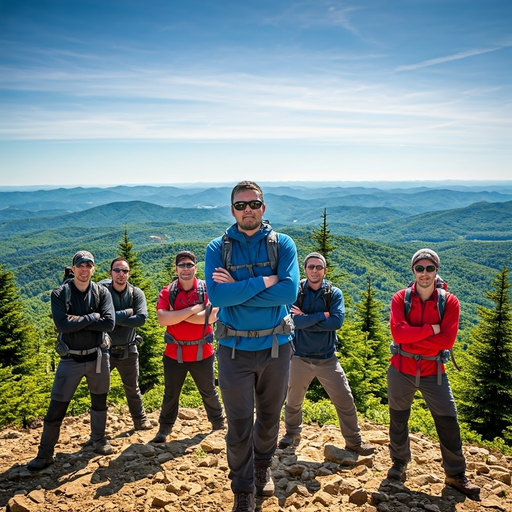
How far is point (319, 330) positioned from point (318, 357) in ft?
1.30

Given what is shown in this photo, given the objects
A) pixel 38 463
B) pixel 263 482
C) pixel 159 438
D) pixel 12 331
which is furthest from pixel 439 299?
pixel 12 331

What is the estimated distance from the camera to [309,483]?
4.86m

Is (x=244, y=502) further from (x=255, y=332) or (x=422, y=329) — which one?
(x=422, y=329)

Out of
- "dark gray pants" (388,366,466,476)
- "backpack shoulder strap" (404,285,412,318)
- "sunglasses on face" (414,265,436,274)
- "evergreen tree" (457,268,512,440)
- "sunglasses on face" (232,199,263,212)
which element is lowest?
"evergreen tree" (457,268,512,440)

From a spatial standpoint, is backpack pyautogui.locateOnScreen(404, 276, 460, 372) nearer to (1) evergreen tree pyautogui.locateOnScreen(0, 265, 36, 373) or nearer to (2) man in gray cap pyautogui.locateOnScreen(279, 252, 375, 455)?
(2) man in gray cap pyautogui.locateOnScreen(279, 252, 375, 455)

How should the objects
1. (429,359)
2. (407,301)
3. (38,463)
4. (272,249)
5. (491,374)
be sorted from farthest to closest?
(491,374) → (38,463) → (407,301) → (429,359) → (272,249)

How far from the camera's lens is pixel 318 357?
5.80m

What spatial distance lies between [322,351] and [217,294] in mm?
2409

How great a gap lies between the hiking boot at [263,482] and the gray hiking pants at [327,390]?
5.10ft

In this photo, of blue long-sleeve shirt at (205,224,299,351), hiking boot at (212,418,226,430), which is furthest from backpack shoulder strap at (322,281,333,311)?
hiking boot at (212,418,226,430)

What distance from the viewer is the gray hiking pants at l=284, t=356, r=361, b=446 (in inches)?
221

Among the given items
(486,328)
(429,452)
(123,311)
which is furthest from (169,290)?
(486,328)

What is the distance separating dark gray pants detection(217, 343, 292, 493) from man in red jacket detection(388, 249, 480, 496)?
66.6 inches

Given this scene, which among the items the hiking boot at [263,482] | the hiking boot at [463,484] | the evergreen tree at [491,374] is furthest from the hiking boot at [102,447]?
the evergreen tree at [491,374]
